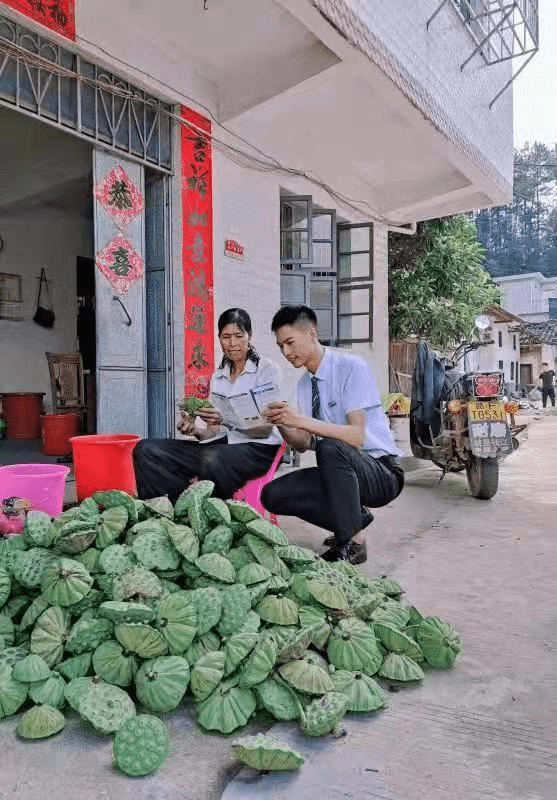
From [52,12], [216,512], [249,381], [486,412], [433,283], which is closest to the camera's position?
[216,512]

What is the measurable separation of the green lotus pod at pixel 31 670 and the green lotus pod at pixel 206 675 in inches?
15.8

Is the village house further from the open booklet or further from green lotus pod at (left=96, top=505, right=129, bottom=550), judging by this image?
green lotus pod at (left=96, top=505, right=129, bottom=550)

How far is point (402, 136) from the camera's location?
6941mm

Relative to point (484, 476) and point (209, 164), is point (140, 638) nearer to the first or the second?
point (484, 476)

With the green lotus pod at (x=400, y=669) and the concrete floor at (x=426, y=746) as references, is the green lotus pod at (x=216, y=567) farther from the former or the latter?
the green lotus pod at (x=400, y=669)

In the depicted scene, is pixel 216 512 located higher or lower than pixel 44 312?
lower

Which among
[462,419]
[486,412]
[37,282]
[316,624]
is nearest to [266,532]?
[316,624]

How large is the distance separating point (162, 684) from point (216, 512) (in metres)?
0.73

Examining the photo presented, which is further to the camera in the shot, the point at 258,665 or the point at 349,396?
the point at 349,396

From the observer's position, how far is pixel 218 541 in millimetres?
2193

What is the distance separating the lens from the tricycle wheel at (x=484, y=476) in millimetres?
4801

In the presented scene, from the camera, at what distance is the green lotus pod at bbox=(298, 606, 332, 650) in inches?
74.2

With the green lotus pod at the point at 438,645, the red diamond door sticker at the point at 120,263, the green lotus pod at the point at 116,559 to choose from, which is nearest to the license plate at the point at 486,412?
the red diamond door sticker at the point at 120,263

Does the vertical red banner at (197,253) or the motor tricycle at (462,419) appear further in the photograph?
the vertical red banner at (197,253)
